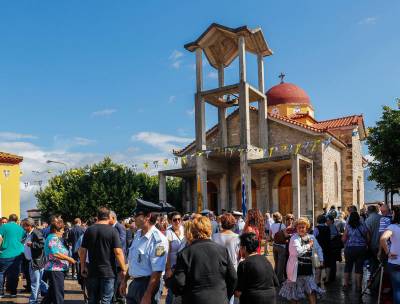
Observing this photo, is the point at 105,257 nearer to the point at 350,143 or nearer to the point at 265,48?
the point at 265,48

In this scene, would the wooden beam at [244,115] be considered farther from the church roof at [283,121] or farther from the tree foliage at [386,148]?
the tree foliage at [386,148]

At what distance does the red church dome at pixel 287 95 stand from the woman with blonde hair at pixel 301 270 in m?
29.3

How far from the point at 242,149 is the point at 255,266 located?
19.1 metres

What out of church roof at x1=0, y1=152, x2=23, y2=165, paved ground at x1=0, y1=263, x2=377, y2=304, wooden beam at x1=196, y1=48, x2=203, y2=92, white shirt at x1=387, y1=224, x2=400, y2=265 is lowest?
paved ground at x1=0, y1=263, x2=377, y2=304

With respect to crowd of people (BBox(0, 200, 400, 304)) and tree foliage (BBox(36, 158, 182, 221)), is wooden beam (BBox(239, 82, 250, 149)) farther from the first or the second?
crowd of people (BBox(0, 200, 400, 304))

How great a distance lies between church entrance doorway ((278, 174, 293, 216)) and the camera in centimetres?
2605

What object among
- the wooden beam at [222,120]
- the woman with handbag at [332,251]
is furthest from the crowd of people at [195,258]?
the wooden beam at [222,120]

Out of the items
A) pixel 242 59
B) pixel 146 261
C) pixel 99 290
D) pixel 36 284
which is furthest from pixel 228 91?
pixel 146 261

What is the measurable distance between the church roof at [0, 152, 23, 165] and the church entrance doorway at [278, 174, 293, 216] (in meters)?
17.9

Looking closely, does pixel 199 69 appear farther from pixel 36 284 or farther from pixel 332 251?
pixel 36 284

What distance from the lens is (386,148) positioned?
77.9 ft

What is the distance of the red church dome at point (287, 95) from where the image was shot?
117 feet

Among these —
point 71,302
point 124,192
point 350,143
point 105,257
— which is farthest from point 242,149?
point 105,257

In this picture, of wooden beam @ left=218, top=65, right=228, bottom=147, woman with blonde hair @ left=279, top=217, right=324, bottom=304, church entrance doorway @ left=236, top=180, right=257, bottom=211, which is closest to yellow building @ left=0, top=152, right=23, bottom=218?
wooden beam @ left=218, top=65, right=228, bottom=147
